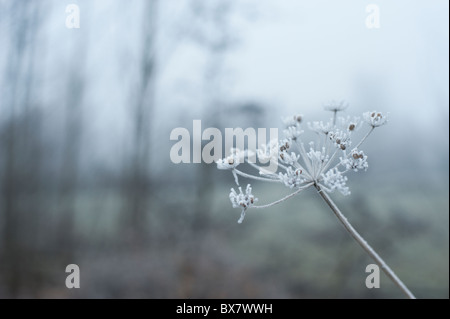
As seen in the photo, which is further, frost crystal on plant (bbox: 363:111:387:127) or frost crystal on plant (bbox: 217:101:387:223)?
frost crystal on plant (bbox: 363:111:387:127)

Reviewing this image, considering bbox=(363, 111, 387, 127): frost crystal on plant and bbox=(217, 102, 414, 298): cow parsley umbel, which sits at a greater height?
bbox=(363, 111, 387, 127): frost crystal on plant

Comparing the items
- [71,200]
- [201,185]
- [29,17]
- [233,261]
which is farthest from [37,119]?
[233,261]

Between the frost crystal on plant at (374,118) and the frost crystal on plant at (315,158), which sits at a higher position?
the frost crystal on plant at (374,118)

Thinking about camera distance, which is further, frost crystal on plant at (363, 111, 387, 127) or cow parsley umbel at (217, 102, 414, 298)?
frost crystal on plant at (363, 111, 387, 127)

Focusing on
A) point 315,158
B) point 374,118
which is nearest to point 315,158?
point 315,158

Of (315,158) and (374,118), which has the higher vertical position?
(374,118)

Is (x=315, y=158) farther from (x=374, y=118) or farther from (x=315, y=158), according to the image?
(x=374, y=118)

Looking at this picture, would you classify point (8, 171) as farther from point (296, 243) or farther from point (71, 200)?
point (296, 243)
